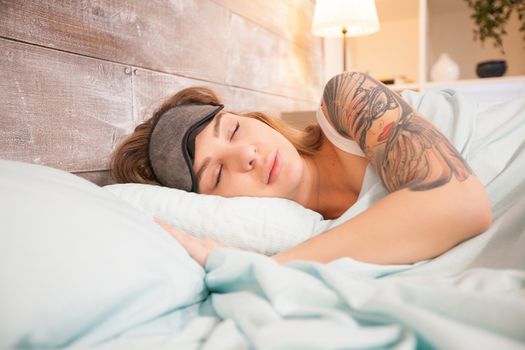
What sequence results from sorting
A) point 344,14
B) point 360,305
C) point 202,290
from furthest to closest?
point 344,14, point 202,290, point 360,305

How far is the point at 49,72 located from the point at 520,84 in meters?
2.22

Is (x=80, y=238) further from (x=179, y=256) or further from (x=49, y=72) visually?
(x=49, y=72)

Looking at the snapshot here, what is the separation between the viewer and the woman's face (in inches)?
37.3

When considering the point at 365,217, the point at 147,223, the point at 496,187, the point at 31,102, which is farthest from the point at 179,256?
the point at 496,187

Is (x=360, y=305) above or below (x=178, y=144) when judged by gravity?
below

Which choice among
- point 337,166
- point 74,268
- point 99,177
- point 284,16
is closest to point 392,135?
point 337,166

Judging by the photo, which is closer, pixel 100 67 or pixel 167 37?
pixel 100 67

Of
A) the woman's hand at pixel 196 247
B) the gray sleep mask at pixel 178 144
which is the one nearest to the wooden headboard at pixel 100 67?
the gray sleep mask at pixel 178 144

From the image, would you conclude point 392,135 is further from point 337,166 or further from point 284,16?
point 284,16

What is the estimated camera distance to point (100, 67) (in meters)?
1.05

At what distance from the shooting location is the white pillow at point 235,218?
2.68 ft

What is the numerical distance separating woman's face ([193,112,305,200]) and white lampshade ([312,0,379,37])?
3.95 feet

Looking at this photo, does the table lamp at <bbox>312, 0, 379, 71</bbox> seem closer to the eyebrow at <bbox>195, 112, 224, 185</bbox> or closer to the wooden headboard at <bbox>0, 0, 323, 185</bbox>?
the wooden headboard at <bbox>0, 0, 323, 185</bbox>

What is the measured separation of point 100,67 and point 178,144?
0.30 meters
